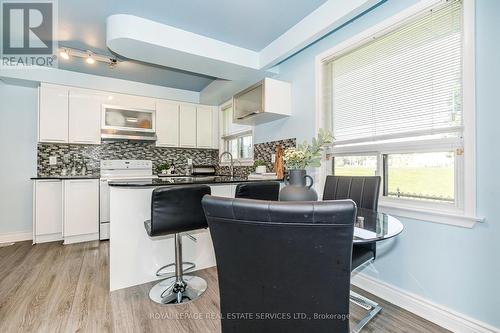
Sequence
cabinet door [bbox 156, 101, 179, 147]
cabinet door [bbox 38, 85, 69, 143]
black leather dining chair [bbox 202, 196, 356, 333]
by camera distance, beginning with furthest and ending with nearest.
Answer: cabinet door [bbox 156, 101, 179, 147] → cabinet door [bbox 38, 85, 69, 143] → black leather dining chair [bbox 202, 196, 356, 333]

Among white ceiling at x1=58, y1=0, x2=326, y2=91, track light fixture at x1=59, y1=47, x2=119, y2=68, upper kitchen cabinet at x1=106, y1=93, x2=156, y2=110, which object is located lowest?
upper kitchen cabinet at x1=106, y1=93, x2=156, y2=110

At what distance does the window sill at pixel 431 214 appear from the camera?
58.2 inches

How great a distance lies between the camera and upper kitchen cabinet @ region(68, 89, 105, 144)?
11.9 ft

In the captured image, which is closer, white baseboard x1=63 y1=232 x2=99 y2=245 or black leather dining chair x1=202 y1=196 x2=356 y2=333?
black leather dining chair x1=202 y1=196 x2=356 y2=333

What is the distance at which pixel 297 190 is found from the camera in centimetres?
146

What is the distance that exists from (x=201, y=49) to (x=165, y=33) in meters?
0.39

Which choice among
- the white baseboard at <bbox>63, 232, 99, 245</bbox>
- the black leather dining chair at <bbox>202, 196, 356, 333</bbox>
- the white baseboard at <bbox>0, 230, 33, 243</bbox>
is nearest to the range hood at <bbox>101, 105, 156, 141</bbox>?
the white baseboard at <bbox>63, 232, 99, 245</bbox>

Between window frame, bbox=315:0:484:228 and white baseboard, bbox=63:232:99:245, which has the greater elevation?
window frame, bbox=315:0:484:228

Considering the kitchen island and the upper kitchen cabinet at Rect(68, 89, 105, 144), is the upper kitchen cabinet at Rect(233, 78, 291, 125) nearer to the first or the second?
the kitchen island

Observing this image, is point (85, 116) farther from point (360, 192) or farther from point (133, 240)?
point (360, 192)

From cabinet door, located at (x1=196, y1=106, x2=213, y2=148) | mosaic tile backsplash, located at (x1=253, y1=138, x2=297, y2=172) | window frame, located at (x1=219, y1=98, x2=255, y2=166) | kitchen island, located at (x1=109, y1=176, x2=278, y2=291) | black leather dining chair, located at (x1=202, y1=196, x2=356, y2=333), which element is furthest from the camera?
cabinet door, located at (x1=196, y1=106, x2=213, y2=148)

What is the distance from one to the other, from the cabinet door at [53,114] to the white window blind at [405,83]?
3.86m

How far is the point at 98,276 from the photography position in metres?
2.33

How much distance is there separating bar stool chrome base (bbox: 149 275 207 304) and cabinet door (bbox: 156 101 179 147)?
2.73 m
